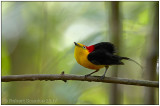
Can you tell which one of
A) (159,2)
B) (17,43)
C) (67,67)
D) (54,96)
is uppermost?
(159,2)

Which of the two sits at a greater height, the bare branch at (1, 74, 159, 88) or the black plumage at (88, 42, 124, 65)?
the black plumage at (88, 42, 124, 65)

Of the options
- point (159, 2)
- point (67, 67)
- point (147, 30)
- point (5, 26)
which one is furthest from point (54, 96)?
point (159, 2)

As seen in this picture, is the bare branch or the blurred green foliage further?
the blurred green foliage

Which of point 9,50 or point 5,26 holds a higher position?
point 5,26

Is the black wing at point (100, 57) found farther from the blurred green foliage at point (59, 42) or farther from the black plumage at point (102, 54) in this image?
the blurred green foliage at point (59, 42)

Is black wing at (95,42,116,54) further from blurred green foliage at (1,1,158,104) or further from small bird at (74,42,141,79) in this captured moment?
blurred green foliage at (1,1,158,104)

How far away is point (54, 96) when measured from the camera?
1.92 metres

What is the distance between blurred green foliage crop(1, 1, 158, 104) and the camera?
1918 millimetres

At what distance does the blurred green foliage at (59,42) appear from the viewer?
1.92 metres

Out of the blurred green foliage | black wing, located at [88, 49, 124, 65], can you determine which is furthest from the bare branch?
the blurred green foliage

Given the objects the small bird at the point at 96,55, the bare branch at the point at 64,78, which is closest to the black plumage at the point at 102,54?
the small bird at the point at 96,55

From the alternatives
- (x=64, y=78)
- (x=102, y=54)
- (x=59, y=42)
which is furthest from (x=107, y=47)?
(x=59, y=42)

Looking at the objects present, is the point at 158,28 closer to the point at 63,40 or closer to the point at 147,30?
the point at 147,30

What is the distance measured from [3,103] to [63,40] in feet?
2.29
